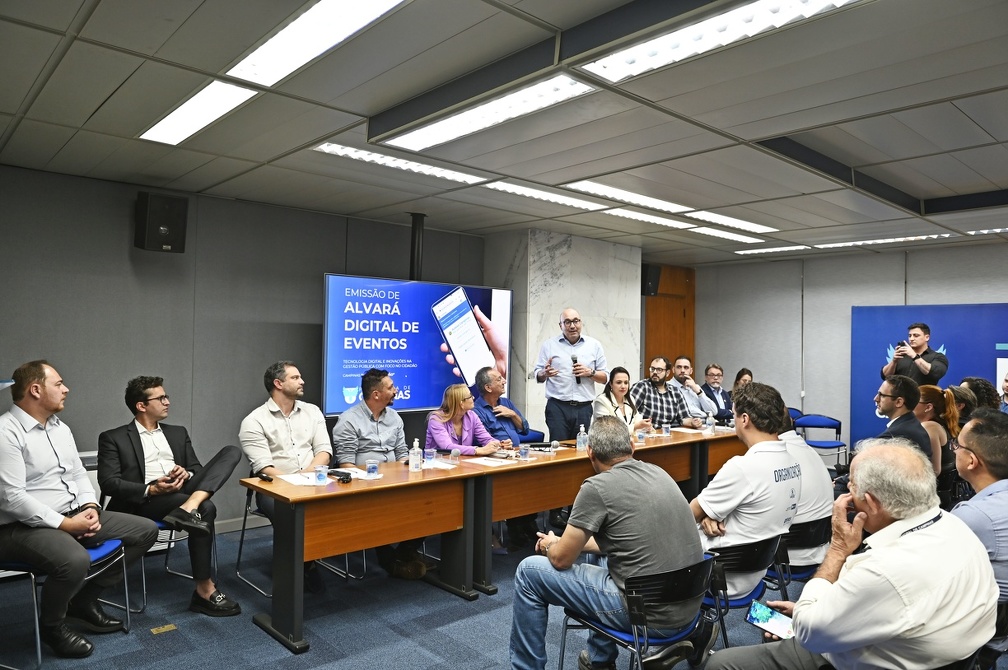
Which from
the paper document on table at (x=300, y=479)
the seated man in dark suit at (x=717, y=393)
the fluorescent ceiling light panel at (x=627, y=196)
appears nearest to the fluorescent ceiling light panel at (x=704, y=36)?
the fluorescent ceiling light panel at (x=627, y=196)

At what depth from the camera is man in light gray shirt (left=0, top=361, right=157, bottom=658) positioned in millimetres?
3121

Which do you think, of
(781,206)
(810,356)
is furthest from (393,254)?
(810,356)

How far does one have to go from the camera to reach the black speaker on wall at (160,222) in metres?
4.98

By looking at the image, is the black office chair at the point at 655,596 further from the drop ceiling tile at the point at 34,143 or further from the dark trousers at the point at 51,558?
the drop ceiling tile at the point at 34,143

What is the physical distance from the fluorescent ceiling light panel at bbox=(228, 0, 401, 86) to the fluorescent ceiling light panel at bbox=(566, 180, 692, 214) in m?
2.47

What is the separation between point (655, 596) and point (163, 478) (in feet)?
9.42

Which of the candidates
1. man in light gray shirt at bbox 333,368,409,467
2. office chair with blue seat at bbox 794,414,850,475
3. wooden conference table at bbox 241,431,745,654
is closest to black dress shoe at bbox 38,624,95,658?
wooden conference table at bbox 241,431,745,654

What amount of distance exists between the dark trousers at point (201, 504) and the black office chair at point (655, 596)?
2398mm

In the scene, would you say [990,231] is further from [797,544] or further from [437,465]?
[437,465]

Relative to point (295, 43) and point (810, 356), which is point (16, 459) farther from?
point (810, 356)

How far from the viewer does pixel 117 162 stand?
4.48m

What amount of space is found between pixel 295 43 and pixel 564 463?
3.21m

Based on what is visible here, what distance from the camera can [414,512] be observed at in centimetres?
380

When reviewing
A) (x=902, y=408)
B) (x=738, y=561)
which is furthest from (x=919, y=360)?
(x=738, y=561)
